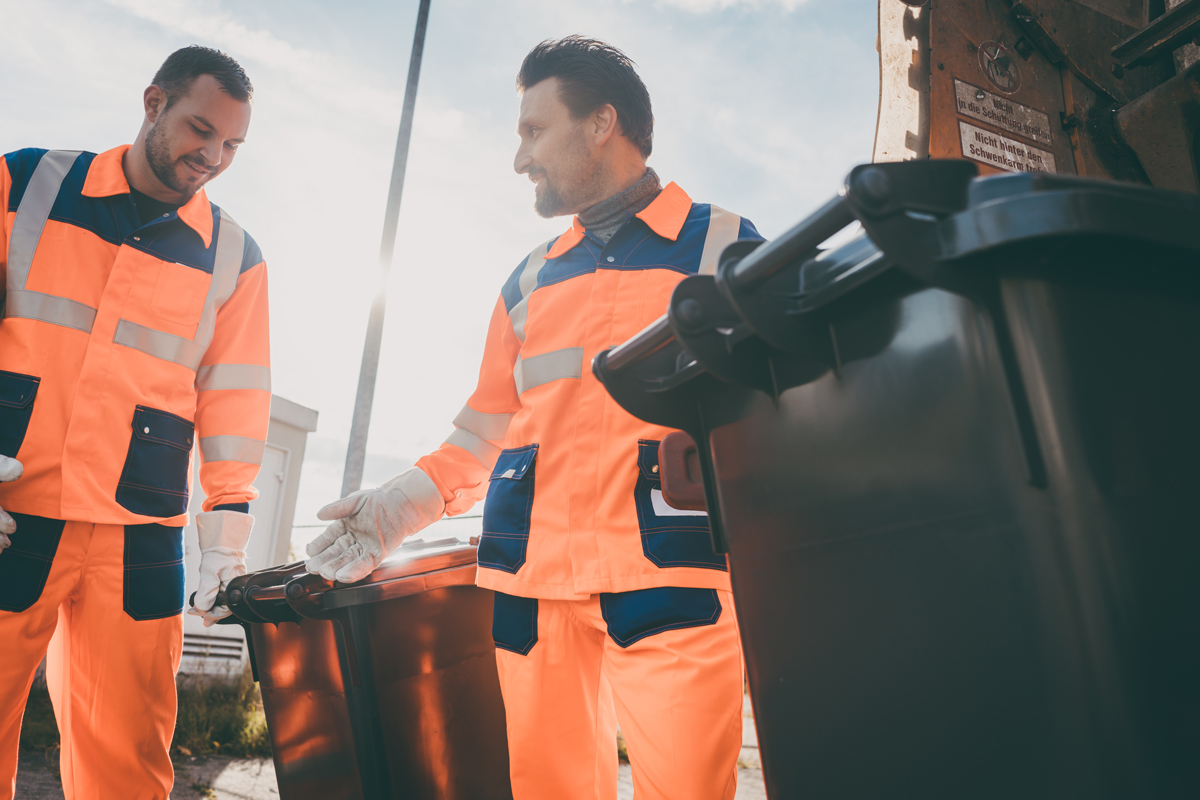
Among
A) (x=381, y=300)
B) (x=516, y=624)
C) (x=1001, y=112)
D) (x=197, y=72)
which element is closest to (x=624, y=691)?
(x=516, y=624)

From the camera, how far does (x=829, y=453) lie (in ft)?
2.53

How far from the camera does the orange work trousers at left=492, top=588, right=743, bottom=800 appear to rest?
48.1 inches

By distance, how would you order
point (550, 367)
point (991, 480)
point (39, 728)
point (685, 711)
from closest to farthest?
point (991, 480), point (685, 711), point (550, 367), point (39, 728)

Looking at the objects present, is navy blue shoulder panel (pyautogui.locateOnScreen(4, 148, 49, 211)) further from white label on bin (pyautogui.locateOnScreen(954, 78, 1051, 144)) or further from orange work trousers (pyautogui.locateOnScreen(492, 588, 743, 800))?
white label on bin (pyautogui.locateOnScreen(954, 78, 1051, 144))

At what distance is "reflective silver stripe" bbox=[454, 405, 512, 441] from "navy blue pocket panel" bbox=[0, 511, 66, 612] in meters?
1.03

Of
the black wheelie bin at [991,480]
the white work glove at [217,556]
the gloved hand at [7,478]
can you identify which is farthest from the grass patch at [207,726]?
the black wheelie bin at [991,480]

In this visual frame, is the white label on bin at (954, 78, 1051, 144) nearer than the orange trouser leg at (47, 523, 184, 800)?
No

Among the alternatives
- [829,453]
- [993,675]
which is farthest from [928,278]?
[993,675]

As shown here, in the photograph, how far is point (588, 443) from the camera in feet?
4.95

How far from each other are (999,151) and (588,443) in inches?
56.5

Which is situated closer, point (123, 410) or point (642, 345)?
point (642, 345)

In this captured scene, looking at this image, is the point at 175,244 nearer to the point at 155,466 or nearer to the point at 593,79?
the point at 155,466

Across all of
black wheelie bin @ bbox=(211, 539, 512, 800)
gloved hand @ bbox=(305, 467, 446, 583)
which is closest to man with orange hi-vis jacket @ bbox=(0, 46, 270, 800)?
black wheelie bin @ bbox=(211, 539, 512, 800)

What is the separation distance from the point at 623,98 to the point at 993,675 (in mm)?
1716
